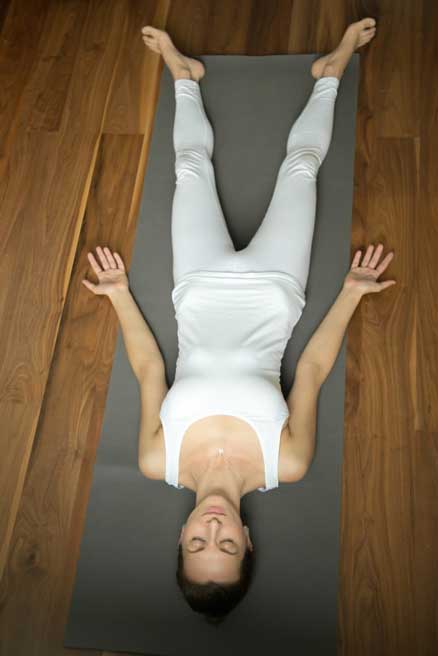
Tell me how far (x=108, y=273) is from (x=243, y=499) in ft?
3.27

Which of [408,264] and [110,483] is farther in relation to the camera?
[408,264]

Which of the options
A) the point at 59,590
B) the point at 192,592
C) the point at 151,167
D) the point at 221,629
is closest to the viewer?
the point at 192,592

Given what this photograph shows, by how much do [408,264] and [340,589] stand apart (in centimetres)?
117

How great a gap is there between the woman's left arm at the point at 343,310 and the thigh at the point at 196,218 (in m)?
0.42

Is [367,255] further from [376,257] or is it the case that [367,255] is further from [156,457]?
[156,457]

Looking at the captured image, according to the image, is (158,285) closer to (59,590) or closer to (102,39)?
(59,590)

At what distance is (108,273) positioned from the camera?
8.02 feet

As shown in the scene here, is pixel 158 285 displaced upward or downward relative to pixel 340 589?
upward

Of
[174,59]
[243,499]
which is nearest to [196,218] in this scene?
[174,59]

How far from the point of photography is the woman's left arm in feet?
6.91

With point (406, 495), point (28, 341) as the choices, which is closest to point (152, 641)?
point (406, 495)

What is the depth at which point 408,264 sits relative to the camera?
2357 mm

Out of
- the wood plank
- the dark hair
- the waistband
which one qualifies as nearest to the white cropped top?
the waistband

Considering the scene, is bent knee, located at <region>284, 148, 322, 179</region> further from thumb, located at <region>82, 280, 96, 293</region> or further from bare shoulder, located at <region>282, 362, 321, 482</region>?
thumb, located at <region>82, 280, 96, 293</region>
